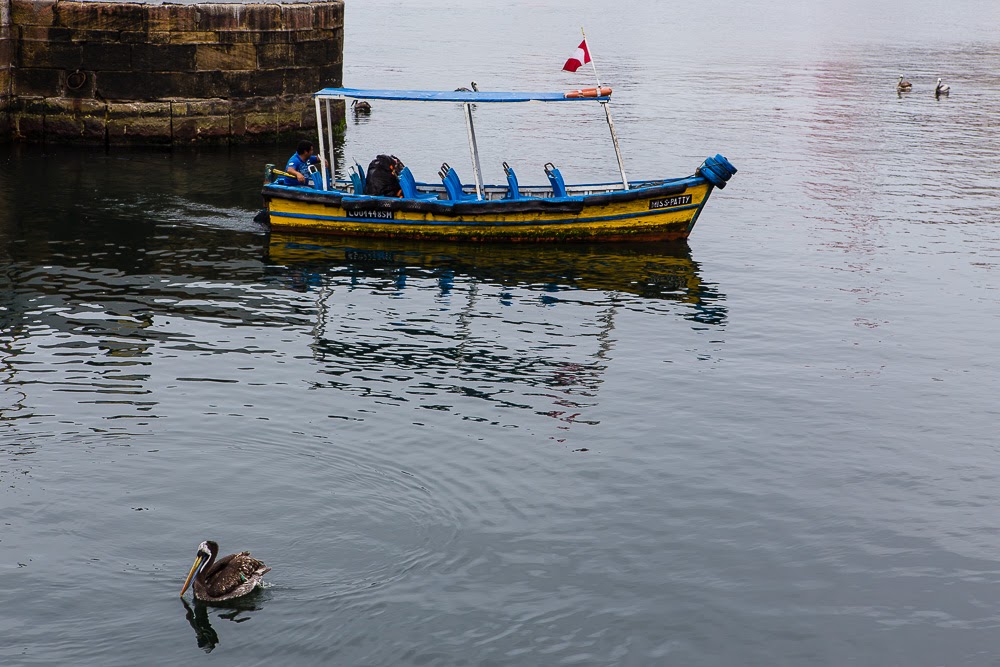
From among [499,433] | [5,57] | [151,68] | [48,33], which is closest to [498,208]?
[499,433]

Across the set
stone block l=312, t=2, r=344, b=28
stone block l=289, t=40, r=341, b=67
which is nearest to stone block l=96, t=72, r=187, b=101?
stone block l=289, t=40, r=341, b=67

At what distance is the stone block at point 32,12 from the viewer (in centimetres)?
3281

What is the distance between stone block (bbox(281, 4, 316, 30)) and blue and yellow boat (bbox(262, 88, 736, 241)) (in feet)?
34.0

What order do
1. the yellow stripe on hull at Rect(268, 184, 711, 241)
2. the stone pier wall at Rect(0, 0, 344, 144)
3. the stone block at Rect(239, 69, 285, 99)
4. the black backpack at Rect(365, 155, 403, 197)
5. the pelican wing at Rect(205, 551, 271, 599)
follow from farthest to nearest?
the stone block at Rect(239, 69, 285, 99), the stone pier wall at Rect(0, 0, 344, 144), the black backpack at Rect(365, 155, 403, 197), the yellow stripe on hull at Rect(268, 184, 711, 241), the pelican wing at Rect(205, 551, 271, 599)

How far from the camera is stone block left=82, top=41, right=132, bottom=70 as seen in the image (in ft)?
109

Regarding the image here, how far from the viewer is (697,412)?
1609cm

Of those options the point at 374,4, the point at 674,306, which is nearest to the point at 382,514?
the point at 674,306

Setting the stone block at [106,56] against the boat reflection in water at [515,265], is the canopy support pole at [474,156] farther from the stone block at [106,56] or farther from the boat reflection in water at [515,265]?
the stone block at [106,56]

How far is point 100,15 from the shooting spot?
3272cm

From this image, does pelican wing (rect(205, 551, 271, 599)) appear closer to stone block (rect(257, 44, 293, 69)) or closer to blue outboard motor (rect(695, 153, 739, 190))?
blue outboard motor (rect(695, 153, 739, 190))

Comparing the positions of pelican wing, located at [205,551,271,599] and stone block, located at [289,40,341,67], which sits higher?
stone block, located at [289,40,341,67]

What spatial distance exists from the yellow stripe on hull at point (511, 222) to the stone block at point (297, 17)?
11.4m

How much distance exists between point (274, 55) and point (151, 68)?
3.63 m

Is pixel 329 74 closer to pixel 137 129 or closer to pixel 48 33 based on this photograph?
pixel 137 129
